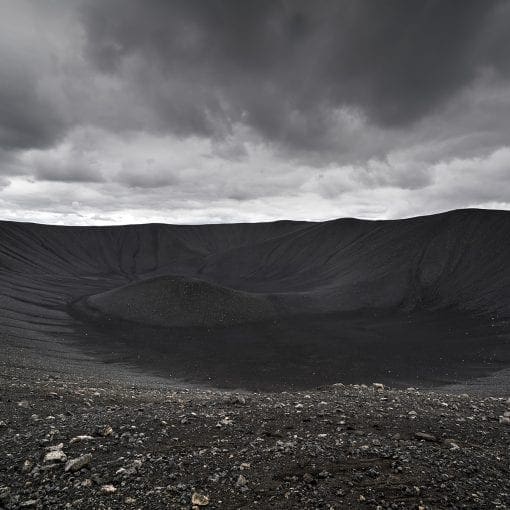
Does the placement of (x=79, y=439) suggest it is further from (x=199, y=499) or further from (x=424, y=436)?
(x=424, y=436)

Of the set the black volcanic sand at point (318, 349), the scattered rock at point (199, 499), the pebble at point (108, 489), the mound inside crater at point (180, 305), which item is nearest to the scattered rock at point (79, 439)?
the pebble at point (108, 489)

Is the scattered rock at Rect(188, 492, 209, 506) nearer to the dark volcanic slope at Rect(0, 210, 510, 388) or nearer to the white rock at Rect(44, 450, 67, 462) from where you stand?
the white rock at Rect(44, 450, 67, 462)

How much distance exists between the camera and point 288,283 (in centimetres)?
6806

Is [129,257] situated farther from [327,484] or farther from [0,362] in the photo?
[327,484]

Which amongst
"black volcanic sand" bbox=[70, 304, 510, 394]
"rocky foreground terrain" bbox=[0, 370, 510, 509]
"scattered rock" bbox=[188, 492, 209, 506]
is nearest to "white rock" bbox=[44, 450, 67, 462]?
"rocky foreground terrain" bbox=[0, 370, 510, 509]

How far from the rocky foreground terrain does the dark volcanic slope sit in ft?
69.6

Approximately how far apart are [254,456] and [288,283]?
6272cm

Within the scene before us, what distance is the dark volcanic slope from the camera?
38.1 m

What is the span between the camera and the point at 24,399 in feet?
28.2

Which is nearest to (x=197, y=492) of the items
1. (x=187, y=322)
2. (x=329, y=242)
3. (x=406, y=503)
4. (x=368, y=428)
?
(x=406, y=503)

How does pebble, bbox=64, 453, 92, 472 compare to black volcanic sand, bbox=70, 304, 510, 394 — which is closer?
pebble, bbox=64, 453, 92, 472

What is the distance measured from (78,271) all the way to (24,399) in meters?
86.3

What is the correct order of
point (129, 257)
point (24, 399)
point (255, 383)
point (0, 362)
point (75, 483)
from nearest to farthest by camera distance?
point (75, 483), point (24, 399), point (0, 362), point (255, 383), point (129, 257)

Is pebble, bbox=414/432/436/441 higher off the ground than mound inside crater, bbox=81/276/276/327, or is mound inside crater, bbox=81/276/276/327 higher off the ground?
pebble, bbox=414/432/436/441
